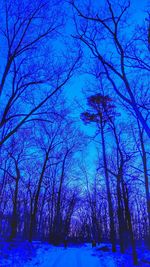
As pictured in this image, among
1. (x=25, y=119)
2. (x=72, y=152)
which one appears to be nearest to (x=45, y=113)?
(x=25, y=119)

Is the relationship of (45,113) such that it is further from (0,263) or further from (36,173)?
(36,173)

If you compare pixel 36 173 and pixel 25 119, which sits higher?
pixel 36 173

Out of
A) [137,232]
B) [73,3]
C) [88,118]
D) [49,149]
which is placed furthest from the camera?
[137,232]

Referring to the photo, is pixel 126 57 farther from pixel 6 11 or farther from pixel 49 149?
pixel 49 149

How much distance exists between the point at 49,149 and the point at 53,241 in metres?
12.0

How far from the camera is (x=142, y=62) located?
825 centimetres

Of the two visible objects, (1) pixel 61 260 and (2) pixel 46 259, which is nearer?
(2) pixel 46 259

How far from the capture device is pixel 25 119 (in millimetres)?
9156

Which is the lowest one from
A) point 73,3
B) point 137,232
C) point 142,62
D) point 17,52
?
point 137,232

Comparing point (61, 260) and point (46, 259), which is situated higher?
point (46, 259)

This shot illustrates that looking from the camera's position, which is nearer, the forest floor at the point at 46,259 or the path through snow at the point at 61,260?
the forest floor at the point at 46,259

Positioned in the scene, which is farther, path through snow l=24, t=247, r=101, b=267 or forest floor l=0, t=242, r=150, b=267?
path through snow l=24, t=247, r=101, b=267

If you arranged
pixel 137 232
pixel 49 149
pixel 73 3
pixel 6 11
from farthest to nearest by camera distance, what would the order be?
pixel 137 232 < pixel 49 149 < pixel 6 11 < pixel 73 3

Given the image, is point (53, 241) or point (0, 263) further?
point (53, 241)
